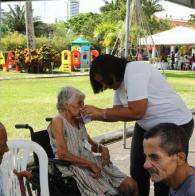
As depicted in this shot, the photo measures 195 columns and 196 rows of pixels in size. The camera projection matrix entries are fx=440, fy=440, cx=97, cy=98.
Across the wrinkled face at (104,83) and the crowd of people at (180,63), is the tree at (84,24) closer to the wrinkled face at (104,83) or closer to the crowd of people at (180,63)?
the crowd of people at (180,63)

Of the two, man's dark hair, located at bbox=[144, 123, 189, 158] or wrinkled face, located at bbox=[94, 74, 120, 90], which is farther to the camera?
wrinkled face, located at bbox=[94, 74, 120, 90]

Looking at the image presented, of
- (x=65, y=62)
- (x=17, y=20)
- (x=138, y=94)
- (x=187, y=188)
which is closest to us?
(x=187, y=188)

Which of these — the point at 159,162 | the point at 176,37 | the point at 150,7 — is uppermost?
the point at 150,7

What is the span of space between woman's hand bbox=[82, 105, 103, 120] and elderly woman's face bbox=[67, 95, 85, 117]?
0.49ft

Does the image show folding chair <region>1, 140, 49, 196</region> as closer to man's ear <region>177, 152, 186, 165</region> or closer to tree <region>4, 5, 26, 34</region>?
man's ear <region>177, 152, 186, 165</region>

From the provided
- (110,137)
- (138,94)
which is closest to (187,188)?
(138,94)

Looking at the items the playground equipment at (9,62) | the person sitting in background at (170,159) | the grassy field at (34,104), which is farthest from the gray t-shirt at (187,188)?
the playground equipment at (9,62)

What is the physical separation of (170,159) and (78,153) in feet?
5.39

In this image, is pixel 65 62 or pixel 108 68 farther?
pixel 65 62

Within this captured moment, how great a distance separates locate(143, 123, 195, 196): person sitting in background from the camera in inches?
73.2

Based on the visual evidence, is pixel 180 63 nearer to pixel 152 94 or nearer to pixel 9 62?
pixel 9 62

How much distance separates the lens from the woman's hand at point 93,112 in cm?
308

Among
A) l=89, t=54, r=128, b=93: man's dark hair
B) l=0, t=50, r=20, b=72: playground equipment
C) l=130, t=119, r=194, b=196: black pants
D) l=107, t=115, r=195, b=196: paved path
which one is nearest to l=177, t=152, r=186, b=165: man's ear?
l=89, t=54, r=128, b=93: man's dark hair

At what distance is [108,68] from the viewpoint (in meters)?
2.96
